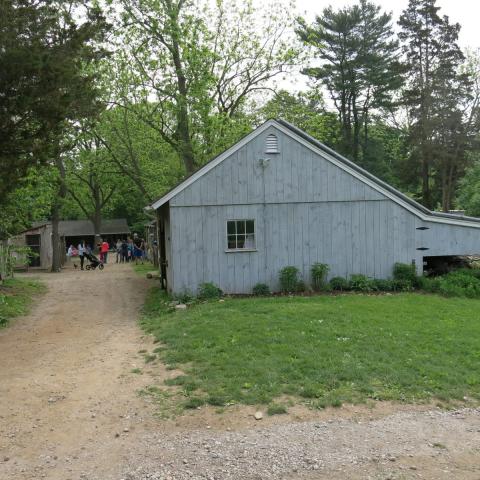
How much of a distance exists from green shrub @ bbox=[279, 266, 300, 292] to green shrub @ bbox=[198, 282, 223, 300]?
1.94 meters

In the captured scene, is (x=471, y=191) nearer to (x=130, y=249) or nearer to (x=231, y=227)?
(x=130, y=249)

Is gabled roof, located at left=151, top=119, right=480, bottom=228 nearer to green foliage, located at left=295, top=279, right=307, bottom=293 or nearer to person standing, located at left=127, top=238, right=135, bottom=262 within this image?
green foliage, located at left=295, top=279, right=307, bottom=293

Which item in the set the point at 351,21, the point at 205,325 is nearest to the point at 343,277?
the point at 205,325

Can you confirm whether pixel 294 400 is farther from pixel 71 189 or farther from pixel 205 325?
pixel 71 189

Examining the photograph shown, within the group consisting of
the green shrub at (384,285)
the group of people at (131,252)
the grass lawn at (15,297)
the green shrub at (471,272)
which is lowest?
the grass lawn at (15,297)

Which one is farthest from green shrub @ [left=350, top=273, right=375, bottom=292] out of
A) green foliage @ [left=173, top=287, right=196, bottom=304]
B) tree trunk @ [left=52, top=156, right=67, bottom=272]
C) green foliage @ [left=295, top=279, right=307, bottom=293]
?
tree trunk @ [left=52, top=156, right=67, bottom=272]

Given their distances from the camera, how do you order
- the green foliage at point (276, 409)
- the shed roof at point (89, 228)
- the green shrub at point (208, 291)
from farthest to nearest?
1. the shed roof at point (89, 228)
2. the green shrub at point (208, 291)
3. the green foliage at point (276, 409)

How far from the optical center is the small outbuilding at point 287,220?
14.9 m

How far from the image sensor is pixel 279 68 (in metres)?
25.2

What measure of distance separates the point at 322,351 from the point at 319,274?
7.10 m

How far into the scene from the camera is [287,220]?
50.9ft

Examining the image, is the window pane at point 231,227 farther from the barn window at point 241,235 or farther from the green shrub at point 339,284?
the green shrub at point 339,284

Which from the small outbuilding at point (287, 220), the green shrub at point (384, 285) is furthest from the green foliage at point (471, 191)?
the green shrub at point (384, 285)

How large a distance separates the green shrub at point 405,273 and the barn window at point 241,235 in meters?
4.61
